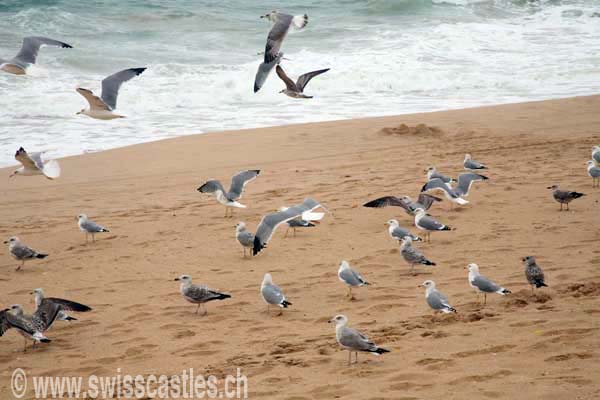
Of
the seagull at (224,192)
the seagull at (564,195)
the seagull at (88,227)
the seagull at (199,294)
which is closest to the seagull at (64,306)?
the seagull at (199,294)

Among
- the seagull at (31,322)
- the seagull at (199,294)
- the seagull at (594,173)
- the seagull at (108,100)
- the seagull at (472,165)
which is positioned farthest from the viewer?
the seagull at (472,165)

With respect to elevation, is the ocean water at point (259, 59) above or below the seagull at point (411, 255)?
→ below

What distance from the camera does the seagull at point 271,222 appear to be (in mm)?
7980

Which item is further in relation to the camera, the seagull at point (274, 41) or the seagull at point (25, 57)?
the seagull at point (25, 57)

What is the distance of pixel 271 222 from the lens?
8.12 m

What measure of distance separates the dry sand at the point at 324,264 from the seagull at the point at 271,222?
382mm

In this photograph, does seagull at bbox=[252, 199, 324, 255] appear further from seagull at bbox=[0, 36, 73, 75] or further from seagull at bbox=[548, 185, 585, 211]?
seagull at bbox=[0, 36, 73, 75]

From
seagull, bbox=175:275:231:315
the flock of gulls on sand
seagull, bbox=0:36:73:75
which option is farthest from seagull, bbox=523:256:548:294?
seagull, bbox=0:36:73:75

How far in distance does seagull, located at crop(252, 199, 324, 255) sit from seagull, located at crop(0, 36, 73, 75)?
12.4 feet

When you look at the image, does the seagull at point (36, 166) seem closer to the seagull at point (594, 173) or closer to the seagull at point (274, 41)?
the seagull at point (274, 41)

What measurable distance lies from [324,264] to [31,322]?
9.65 feet

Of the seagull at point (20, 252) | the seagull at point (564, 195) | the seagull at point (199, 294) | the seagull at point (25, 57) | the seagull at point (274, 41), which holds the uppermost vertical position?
the seagull at point (274, 41)

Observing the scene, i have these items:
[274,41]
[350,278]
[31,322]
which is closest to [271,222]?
[350,278]

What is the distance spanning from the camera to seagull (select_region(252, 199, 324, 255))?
7.98m
